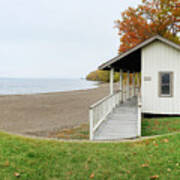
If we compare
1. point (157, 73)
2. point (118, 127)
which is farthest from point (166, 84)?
point (118, 127)

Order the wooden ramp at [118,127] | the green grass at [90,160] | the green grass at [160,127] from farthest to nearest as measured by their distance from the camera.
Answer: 1. the green grass at [160,127]
2. the wooden ramp at [118,127]
3. the green grass at [90,160]

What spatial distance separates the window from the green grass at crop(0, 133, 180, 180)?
5.06m

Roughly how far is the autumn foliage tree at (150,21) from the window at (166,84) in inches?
667

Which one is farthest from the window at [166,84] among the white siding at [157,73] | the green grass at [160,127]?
A: the green grass at [160,127]

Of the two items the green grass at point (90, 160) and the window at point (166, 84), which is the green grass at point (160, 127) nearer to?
the window at point (166, 84)

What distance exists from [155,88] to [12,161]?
830cm

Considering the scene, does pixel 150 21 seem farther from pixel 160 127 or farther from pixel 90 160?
pixel 90 160

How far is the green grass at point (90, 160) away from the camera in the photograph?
441 cm

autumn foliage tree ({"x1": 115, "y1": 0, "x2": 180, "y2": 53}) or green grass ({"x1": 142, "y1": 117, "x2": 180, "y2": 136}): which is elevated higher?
autumn foliage tree ({"x1": 115, "y1": 0, "x2": 180, "y2": 53})

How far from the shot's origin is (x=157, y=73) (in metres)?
11.0

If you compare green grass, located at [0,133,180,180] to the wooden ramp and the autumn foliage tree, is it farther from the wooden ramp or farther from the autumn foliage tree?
the autumn foliage tree

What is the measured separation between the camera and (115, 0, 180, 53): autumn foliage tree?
25.5 m

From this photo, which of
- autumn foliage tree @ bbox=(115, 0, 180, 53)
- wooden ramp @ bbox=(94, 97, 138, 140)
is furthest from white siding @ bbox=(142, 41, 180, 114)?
autumn foliage tree @ bbox=(115, 0, 180, 53)

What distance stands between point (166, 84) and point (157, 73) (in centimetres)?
75
